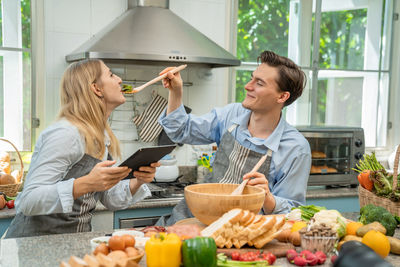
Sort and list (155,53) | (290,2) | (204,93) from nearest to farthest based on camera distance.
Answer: (155,53) → (204,93) → (290,2)

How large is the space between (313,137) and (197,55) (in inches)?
45.6

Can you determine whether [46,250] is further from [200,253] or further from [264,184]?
[264,184]

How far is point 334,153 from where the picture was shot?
3.69 metres

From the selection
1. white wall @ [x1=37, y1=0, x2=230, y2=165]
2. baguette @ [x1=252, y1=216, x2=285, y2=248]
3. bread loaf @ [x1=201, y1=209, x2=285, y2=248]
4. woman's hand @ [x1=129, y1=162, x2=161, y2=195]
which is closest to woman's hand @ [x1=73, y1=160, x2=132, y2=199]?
woman's hand @ [x1=129, y1=162, x2=161, y2=195]

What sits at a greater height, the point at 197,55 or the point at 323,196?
the point at 197,55

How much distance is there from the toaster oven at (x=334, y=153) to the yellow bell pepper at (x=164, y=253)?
2500 millimetres

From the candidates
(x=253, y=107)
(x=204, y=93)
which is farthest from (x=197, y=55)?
(x=253, y=107)

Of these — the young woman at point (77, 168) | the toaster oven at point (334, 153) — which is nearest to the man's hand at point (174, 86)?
the young woman at point (77, 168)

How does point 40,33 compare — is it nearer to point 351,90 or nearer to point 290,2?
point 290,2

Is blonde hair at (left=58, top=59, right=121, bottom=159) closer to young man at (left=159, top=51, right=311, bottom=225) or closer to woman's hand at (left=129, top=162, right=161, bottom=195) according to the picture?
woman's hand at (left=129, top=162, right=161, bottom=195)

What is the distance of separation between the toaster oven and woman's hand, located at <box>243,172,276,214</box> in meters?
1.82

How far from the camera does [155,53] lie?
2920 millimetres

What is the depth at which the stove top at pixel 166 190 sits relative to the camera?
3.04m

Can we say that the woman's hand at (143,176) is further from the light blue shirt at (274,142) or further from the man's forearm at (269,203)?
the man's forearm at (269,203)
